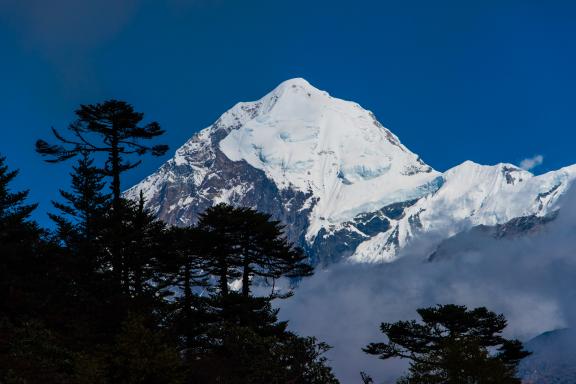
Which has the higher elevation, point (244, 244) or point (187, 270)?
point (244, 244)

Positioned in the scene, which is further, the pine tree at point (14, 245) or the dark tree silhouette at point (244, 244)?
the dark tree silhouette at point (244, 244)

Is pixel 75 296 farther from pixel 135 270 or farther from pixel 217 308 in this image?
pixel 217 308

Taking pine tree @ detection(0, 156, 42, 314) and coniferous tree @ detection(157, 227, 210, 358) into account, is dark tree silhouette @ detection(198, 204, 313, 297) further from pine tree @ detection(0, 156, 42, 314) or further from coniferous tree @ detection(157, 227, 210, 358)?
pine tree @ detection(0, 156, 42, 314)

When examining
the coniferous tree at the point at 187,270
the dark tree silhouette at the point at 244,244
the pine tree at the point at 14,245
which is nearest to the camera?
the pine tree at the point at 14,245

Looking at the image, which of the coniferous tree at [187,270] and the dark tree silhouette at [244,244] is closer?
the coniferous tree at [187,270]

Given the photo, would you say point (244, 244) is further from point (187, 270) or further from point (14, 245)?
point (14, 245)

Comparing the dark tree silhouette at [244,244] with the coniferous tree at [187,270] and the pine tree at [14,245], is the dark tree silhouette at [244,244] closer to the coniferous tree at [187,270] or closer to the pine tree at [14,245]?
the coniferous tree at [187,270]

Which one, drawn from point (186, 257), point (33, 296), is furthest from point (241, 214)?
point (33, 296)

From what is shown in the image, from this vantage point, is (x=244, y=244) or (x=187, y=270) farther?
(x=244, y=244)

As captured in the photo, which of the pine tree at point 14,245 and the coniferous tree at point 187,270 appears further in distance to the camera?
the coniferous tree at point 187,270

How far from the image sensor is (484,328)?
6569cm

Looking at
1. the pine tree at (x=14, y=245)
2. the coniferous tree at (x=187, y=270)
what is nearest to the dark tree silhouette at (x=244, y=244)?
the coniferous tree at (x=187, y=270)

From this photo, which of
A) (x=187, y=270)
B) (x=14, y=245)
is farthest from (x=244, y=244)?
(x=14, y=245)

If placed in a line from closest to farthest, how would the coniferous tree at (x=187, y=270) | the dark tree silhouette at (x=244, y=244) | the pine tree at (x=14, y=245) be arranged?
1. the pine tree at (x=14, y=245)
2. the coniferous tree at (x=187, y=270)
3. the dark tree silhouette at (x=244, y=244)
